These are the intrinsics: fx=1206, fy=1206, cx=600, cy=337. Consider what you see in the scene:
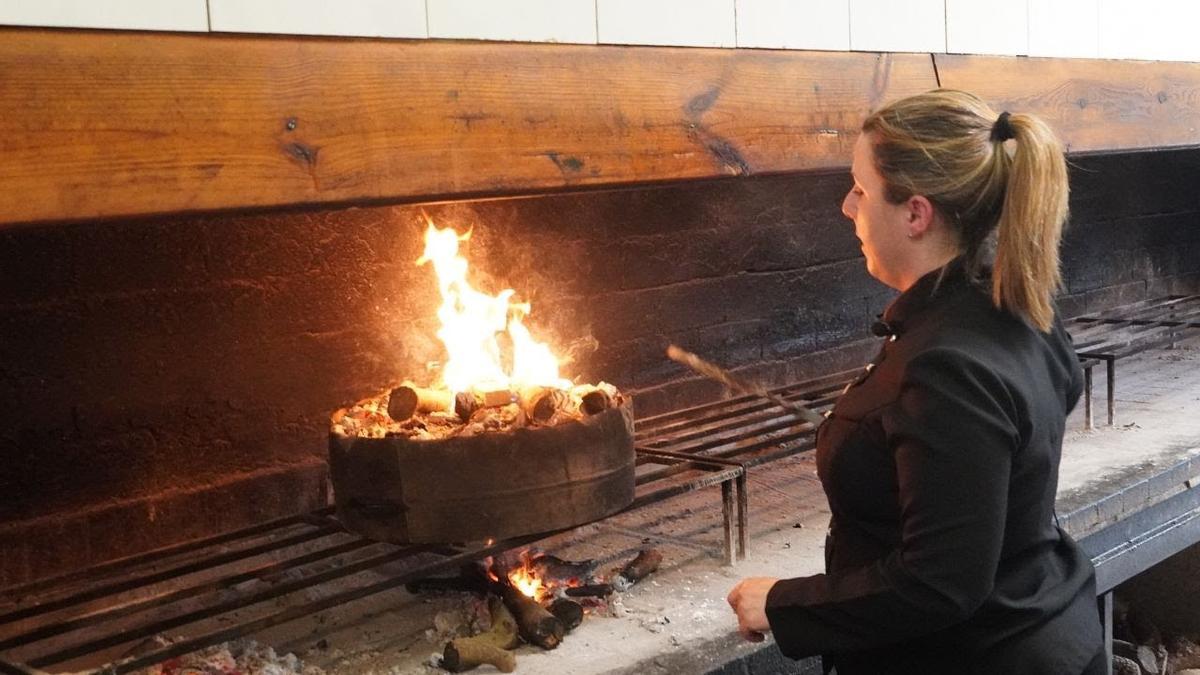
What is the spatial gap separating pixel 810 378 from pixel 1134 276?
2794 mm

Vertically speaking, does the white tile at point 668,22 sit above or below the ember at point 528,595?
above

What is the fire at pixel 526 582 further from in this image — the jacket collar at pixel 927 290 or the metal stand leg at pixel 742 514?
the jacket collar at pixel 927 290

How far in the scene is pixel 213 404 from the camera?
3488 millimetres

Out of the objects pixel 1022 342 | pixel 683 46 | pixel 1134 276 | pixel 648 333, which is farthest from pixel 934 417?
pixel 1134 276

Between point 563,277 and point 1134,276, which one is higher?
point 563,277

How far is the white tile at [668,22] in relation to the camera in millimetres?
2875

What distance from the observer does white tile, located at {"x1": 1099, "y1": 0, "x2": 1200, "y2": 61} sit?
14.1 feet

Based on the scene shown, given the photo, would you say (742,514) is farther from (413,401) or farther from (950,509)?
(950,509)

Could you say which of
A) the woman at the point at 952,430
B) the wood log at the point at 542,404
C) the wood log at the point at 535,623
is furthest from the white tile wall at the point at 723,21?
the wood log at the point at 535,623

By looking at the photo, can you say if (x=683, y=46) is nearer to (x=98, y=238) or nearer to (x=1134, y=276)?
(x=98, y=238)

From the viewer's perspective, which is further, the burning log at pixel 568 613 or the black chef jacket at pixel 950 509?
the burning log at pixel 568 613

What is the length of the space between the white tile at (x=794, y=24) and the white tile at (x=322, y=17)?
1.01m

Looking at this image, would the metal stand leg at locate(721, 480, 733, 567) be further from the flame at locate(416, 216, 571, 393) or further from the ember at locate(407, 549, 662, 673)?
the flame at locate(416, 216, 571, 393)

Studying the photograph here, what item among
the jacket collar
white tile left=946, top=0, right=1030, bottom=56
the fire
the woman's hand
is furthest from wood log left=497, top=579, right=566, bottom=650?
white tile left=946, top=0, right=1030, bottom=56
